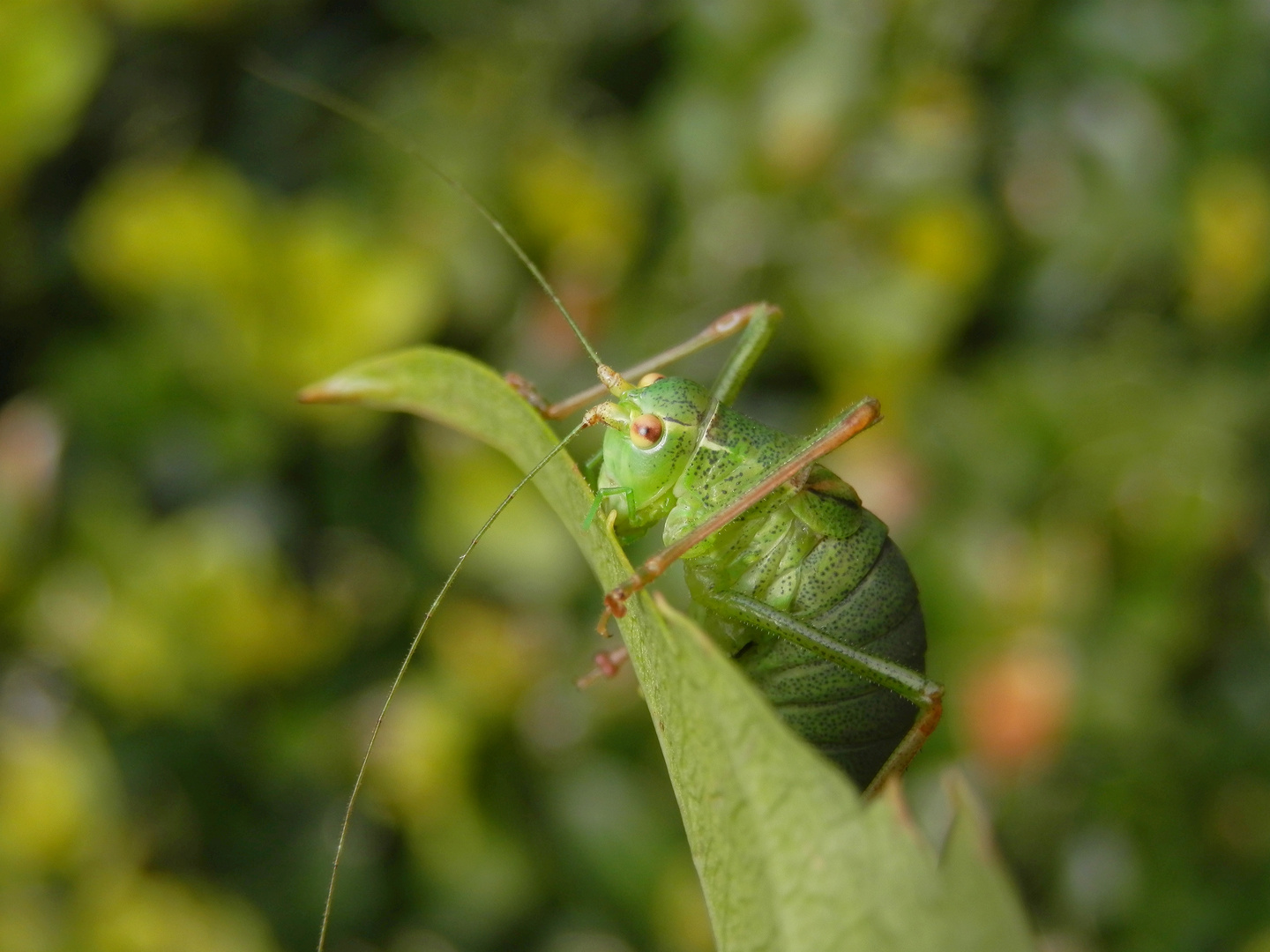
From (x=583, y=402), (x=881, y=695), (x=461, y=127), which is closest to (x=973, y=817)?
(x=881, y=695)

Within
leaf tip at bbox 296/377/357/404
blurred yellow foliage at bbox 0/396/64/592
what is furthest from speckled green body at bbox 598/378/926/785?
blurred yellow foliage at bbox 0/396/64/592

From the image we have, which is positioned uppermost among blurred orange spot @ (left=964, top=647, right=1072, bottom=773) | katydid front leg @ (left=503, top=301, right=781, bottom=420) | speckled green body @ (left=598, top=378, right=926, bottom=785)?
katydid front leg @ (left=503, top=301, right=781, bottom=420)

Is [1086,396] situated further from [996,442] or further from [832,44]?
[832,44]

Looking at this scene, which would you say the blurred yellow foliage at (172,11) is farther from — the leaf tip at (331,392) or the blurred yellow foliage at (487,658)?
the leaf tip at (331,392)

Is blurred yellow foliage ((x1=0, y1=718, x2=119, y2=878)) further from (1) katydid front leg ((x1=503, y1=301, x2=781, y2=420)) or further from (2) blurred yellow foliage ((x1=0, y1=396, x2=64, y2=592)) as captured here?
(1) katydid front leg ((x1=503, y1=301, x2=781, y2=420))

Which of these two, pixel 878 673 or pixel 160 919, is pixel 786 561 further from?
pixel 160 919

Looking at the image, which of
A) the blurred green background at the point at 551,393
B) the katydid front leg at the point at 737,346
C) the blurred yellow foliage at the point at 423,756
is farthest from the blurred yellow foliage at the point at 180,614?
the katydid front leg at the point at 737,346

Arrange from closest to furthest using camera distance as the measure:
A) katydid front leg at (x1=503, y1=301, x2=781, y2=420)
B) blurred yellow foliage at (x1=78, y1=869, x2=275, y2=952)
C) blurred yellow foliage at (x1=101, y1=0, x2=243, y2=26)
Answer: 1. katydid front leg at (x1=503, y1=301, x2=781, y2=420)
2. blurred yellow foliage at (x1=78, y1=869, x2=275, y2=952)
3. blurred yellow foliage at (x1=101, y1=0, x2=243, y2=26)
